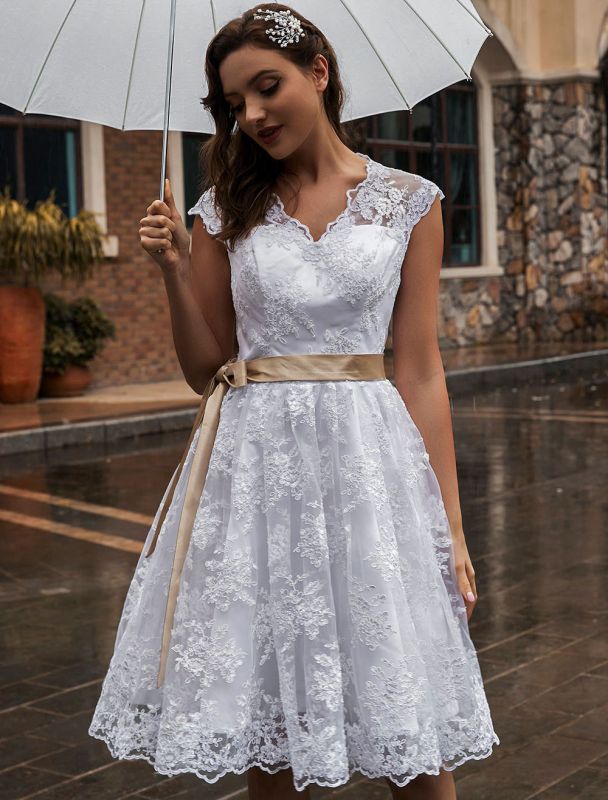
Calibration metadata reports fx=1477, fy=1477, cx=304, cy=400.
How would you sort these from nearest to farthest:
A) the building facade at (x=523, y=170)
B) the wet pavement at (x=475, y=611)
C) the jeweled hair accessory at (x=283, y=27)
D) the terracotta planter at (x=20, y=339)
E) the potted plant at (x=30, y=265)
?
the jeweled hair accessory at (x=283, y=27), the wet pavement at (x=475, y=611), the potted plant at (x=30, y=265), the terracotta planter at (x=20, y=339), the building facade at (x=523, y=170)

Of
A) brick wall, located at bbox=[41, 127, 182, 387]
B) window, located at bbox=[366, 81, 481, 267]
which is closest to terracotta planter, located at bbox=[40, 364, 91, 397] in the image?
brick wall, located at bbox=[41, 127, 182, 387]

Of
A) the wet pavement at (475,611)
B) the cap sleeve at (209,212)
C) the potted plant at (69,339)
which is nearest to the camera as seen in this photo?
the cap sleeve at (209,212)

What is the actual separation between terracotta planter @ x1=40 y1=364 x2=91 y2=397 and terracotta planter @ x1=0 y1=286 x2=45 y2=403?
1.62ft

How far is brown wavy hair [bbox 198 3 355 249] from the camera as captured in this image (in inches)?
112

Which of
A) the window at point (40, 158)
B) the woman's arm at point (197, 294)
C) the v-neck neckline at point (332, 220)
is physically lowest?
the woman's arm at point (197, 294)

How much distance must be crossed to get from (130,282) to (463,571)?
499 inches

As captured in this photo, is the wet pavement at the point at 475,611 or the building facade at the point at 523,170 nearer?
the wet pavement at the point at 475,611

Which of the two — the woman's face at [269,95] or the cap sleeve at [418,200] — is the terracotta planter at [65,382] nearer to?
the cap sleeve at [418,200]

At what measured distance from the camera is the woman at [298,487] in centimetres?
277

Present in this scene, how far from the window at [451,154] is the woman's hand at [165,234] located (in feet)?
53.9

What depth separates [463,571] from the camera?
3039 mm

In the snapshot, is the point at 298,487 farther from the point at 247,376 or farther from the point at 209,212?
the point at 209,212

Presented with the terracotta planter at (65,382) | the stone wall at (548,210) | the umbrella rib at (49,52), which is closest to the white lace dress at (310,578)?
the umbrella rib at (49,52)

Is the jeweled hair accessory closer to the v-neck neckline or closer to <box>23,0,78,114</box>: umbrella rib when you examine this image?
the v-neck neckline
